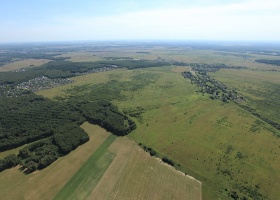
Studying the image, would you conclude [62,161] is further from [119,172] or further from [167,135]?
Result: [167,135]

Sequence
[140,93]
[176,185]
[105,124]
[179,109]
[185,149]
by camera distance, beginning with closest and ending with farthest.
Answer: [176,185], [185,149], [105,124], [179,109], [140,93]

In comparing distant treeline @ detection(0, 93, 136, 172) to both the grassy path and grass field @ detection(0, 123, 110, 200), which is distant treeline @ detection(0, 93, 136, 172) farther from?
the grassy path

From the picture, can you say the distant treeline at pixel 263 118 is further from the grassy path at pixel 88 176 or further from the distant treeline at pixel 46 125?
the grassy path at pixel 88 176

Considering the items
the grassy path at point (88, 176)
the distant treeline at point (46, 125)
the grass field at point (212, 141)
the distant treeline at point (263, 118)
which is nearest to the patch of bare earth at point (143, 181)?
the grassy path at point (88, 176)

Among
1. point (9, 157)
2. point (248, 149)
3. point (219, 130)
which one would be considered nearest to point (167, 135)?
point (219, 130)

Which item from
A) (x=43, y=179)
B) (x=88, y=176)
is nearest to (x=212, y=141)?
(x=88, y=176)

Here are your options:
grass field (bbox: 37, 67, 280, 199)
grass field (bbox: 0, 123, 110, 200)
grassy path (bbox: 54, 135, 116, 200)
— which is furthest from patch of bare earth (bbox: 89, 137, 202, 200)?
grass field (bbox: 0, 123, 110, 200)

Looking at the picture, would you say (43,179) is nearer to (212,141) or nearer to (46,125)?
(46,125)
